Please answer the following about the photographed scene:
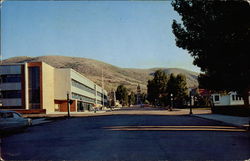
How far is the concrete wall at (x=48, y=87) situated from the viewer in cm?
6488

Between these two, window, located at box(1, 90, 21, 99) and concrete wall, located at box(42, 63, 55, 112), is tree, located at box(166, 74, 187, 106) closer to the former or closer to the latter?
concrete wall, located at box(42, 63, 55, 112)

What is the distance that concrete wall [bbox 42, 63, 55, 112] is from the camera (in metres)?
64.9

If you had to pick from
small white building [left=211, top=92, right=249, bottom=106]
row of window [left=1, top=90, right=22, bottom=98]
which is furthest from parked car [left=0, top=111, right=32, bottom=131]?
small white building [left=211, top=92, right=249, bottom=106]

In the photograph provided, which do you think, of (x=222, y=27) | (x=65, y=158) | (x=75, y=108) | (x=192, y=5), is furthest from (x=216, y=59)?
(x=75, y=108)

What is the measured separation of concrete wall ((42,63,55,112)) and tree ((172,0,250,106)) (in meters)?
45.5

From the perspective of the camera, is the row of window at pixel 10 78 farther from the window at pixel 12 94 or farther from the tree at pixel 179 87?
the tree at pixel 179 87

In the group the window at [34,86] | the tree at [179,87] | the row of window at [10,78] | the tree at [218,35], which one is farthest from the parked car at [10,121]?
the tree at [179,87]

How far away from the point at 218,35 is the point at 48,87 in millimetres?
53620

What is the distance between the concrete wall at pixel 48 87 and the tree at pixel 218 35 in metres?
45.5

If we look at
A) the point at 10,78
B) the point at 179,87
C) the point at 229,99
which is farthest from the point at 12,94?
the point at 229,99

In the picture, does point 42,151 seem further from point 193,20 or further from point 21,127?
point 193,20

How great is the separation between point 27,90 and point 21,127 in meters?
48.2

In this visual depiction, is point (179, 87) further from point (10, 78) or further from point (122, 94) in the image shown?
point (122, 94)

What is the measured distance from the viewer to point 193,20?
Answer: 76.3 feet
